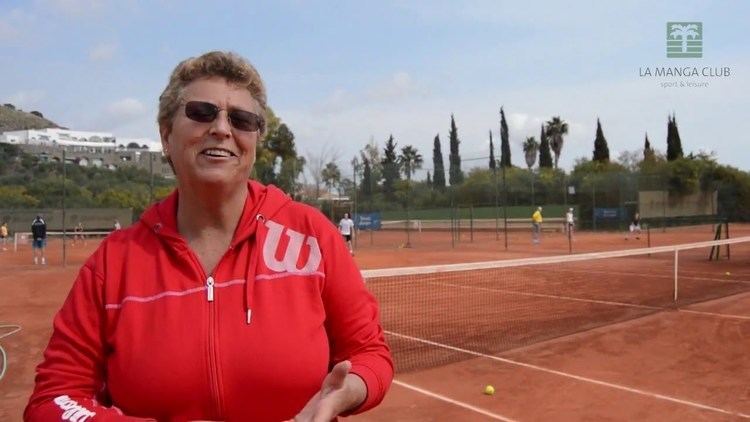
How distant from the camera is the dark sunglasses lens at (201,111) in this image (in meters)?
1.61

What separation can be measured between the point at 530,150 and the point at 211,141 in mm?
76247

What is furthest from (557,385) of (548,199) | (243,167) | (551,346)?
(548,199)

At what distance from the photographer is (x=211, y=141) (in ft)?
5.28

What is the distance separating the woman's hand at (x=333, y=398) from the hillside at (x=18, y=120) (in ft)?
507

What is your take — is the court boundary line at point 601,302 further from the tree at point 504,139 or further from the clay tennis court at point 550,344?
the tree at point 504,139

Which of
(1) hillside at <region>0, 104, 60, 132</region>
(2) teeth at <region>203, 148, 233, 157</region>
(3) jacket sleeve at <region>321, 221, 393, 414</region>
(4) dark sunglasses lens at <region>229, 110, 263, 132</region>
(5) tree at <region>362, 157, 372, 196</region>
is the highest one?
(1) hillside at <region>0, 104, 60, 132</region>

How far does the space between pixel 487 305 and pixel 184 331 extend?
1030 centimetres

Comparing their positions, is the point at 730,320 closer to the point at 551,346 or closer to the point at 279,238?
the point at 551,346

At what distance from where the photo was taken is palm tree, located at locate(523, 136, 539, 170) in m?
74.7

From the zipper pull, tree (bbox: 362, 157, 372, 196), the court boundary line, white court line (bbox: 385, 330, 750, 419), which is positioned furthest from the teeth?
tree (bbox: 362, 157, 372, 196)

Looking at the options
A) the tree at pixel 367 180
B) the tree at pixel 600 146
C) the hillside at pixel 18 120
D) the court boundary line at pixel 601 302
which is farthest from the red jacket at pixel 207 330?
the hillside at pixel 18 120

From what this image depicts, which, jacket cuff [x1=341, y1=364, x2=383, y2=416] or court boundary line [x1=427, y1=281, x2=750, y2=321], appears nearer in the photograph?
jacket cuff [x1=341, y1=364, x2=383, y2=416]

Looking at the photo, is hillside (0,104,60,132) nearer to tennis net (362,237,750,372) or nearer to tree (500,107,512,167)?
tree (500,107,512,167)

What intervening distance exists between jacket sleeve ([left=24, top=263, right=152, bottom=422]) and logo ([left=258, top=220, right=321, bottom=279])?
1.37 feet
